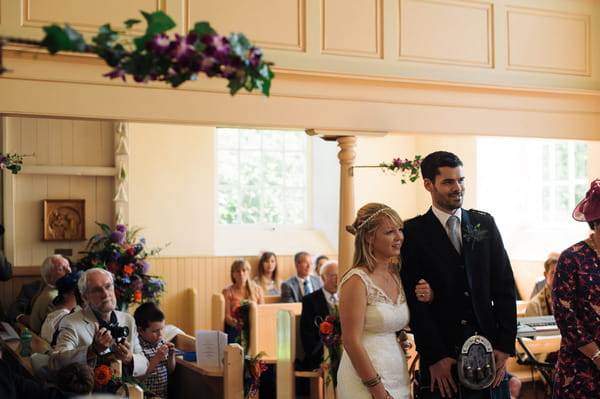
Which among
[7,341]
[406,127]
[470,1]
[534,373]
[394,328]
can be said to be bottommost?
[534,373]

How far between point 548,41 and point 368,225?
13.3 ft

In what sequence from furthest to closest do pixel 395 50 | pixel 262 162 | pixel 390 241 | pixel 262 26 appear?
pixel 262 162 < pixel 395 50 < pixel 262 26 < pixel 390 241

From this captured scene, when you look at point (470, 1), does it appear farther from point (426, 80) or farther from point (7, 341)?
point (7, 341)

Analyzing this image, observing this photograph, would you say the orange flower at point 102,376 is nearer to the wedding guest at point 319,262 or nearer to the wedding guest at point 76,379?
the wedding guest at point 76,379

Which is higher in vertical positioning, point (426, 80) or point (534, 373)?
point (426, 80)

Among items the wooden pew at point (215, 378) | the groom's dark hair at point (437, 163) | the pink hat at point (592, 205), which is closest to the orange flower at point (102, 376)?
the wooden pew at point (215, 378)

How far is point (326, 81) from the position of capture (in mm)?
5934

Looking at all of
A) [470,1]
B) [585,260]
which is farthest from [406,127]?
[585,260]

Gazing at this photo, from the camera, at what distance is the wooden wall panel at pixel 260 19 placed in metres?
5.61

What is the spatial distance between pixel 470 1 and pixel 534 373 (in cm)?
367

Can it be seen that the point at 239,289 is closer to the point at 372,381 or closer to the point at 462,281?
the point at 462,281

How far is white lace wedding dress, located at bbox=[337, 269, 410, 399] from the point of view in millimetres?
3443

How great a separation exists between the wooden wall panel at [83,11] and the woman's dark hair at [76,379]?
8.84ft

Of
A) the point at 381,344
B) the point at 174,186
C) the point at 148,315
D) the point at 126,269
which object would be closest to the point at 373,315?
the point at 381,344
